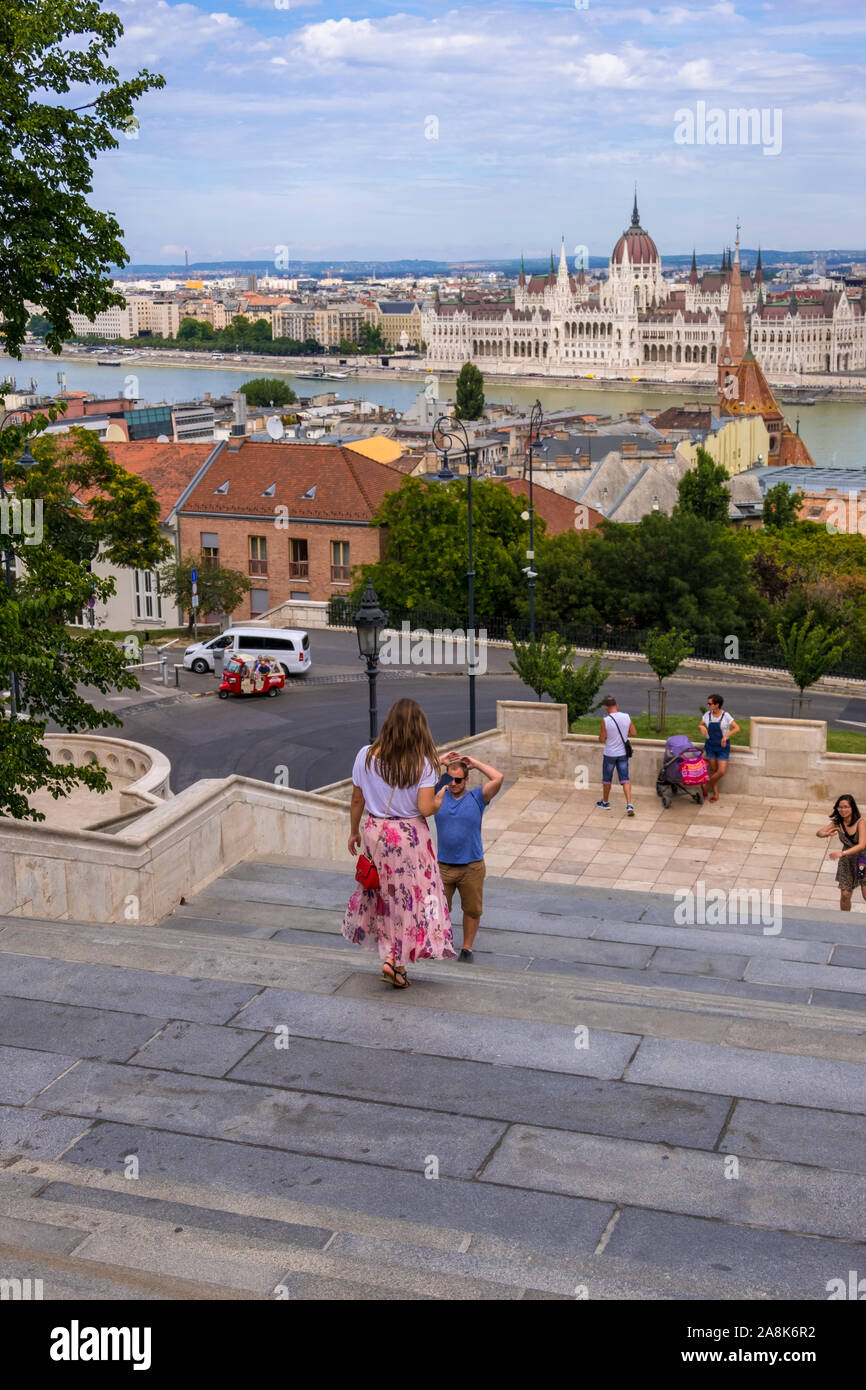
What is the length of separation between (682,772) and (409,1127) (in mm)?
11381

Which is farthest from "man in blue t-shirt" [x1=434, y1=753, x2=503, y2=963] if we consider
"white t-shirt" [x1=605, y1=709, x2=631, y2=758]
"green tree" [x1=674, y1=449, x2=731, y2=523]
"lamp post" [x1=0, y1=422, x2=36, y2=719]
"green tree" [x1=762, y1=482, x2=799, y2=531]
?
"green tree" [x1=762, y1=482, x2=799, y2=531]

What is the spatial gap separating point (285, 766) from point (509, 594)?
1326 centimetres

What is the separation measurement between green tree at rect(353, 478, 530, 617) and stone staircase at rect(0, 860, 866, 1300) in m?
24.6

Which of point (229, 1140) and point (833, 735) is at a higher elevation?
point (229, 1140)

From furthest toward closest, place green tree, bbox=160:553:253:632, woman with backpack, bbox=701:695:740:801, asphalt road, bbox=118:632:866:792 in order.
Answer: green tree, bbox=160:553:253:632 < asphalt road, bbox=118:632:866:792 < woman with backpack, bbox=701:695:740:801

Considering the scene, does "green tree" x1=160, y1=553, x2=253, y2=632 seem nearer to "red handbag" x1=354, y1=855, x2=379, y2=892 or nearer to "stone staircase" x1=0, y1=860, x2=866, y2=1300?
"stone staircase" x1=0, y1=860, x2=866, y2=1300

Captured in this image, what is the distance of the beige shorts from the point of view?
306 inches

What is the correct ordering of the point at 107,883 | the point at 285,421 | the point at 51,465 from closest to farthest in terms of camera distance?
the point at 107,883, the point at 51,465, the point at 285,421

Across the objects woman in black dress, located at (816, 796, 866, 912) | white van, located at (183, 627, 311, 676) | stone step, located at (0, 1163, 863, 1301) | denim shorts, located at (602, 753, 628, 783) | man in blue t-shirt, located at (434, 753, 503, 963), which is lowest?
white van, located at (183, 627, 311, 676)

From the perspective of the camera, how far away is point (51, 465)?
113ft

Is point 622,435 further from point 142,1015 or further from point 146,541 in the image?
point 142,1015

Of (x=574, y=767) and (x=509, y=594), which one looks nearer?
(x=574, y=767)

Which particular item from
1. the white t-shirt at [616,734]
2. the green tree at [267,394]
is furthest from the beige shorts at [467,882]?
the green tree at [267,394]
